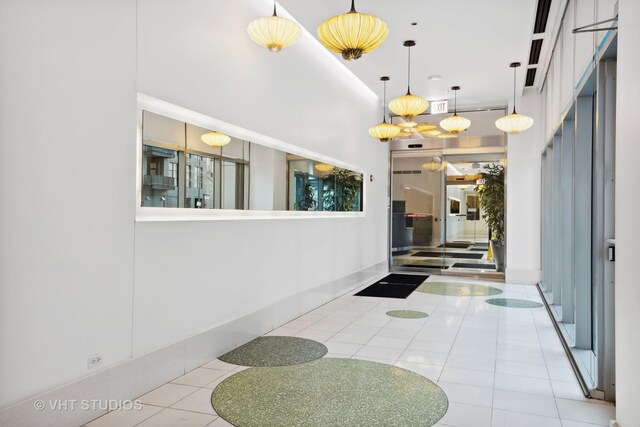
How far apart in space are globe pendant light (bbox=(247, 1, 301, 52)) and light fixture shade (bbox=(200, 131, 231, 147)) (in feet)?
3.38

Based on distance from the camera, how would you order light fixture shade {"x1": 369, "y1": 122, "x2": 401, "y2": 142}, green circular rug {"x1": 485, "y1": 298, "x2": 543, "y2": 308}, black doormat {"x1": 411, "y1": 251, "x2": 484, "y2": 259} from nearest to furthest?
green circular rug {"x1": 485, "y1": 298, "x2": 543, "y2": 308} < light fixture shade {"x1": 369, "y1": 122, "x2": 401, "y2": 142} < black doormat {"x1": 411, "y1": 251, "x2": 484, "y2": 259}

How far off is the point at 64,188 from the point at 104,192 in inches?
12.8

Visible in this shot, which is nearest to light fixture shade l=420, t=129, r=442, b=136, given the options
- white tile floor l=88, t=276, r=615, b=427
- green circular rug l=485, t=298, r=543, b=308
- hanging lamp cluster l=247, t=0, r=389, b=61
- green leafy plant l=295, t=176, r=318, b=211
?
green circular rug l=485, t=298, r=543, b=308

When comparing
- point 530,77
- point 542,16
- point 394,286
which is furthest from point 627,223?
point 530,77

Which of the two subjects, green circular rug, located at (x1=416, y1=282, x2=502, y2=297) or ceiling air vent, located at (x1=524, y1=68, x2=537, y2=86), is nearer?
ceiling air vent, located at (x1=524, y1=68, x2=537, y2=86)

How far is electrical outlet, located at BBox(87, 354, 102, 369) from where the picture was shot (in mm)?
3189

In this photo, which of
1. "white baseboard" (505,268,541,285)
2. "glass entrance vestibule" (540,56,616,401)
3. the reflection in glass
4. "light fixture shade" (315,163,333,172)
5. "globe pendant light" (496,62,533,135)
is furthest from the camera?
"white baseboard" (505,268,541,285)

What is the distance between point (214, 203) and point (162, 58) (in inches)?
57.6

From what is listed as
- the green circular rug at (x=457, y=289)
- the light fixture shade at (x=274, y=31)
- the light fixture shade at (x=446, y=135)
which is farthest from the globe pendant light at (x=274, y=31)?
the light fixture shade at (x=446, y=135)

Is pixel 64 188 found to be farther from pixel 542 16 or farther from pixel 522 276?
pixel 522 276

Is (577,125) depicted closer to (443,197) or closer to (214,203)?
(214,203)

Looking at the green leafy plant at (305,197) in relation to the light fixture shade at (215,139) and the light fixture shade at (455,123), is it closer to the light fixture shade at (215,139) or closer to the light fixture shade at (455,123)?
the light fixture shade at (215,139)

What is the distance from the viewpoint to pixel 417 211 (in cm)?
1158

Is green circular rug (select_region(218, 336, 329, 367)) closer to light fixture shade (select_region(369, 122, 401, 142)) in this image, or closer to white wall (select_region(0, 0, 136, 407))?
white wall (select_region(0, 0, 136, 407))
